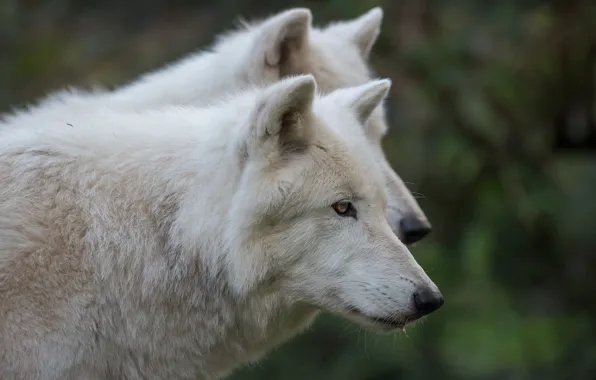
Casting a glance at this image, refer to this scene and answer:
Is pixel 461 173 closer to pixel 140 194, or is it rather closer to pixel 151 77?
pixel 151 77

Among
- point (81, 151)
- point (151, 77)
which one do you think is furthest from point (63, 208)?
point (151, 77)

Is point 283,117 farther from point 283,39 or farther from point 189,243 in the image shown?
point 283,39

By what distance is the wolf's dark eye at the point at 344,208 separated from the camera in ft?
11.5

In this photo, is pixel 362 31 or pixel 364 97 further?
pixel 362 31

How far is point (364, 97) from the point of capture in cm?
389

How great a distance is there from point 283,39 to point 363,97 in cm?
111

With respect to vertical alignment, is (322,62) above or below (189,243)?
below

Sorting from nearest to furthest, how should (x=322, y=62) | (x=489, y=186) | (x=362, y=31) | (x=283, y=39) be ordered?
(x=283, y=39) → (x=322, y=62) → (x=362, y=31) → (x=489, y=186)

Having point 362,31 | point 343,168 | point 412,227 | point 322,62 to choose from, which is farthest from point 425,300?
point 362,31

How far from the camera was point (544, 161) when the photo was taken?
8.66 metres

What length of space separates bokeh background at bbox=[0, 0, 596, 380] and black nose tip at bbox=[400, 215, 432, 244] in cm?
365

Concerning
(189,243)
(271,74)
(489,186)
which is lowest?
(489,186)

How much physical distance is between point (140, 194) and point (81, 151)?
0.97 ft

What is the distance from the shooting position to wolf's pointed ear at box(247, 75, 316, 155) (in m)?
3.36
